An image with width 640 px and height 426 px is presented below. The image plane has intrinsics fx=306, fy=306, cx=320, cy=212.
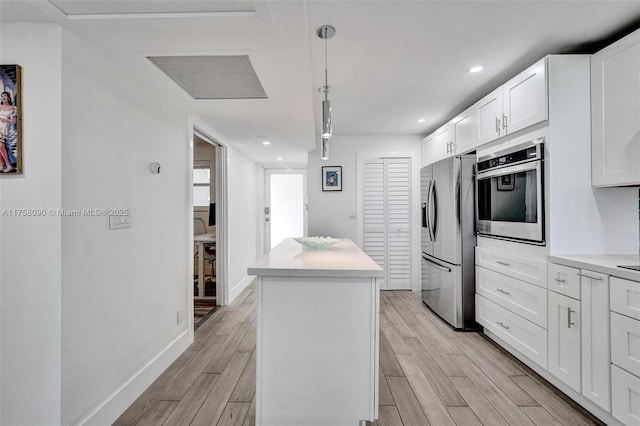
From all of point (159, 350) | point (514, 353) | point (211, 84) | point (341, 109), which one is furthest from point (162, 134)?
point (514, 353)

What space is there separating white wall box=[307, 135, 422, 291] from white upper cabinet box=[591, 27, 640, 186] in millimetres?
2489

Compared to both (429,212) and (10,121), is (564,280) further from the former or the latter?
(10,121)

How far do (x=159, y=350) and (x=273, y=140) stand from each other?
100.0 inches

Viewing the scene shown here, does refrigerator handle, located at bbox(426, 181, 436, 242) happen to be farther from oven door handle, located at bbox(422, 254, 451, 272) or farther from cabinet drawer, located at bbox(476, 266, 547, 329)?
cabinet drawer, located at bbox(476, 266, 547, 329)

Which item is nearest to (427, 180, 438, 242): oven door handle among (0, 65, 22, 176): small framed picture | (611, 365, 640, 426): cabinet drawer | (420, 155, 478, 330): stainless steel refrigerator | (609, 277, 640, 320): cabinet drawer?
(420, 155, 478, 330): stainless steel refrigerator

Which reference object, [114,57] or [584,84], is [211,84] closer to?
[114,57]

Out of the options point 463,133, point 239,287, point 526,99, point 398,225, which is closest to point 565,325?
point 526,99

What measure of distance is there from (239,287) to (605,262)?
3931mm

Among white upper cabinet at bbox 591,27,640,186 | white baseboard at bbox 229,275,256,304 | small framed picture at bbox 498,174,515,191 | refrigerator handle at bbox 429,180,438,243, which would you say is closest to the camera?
white upper cabinet at bbox 591,27,640,186

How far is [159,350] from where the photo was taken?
88.1 inches

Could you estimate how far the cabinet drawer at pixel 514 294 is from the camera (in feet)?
6.94

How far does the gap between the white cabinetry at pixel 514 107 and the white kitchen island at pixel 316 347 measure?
65.7 inches

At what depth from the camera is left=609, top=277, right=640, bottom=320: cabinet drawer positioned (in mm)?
1494

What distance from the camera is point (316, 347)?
1.59m
